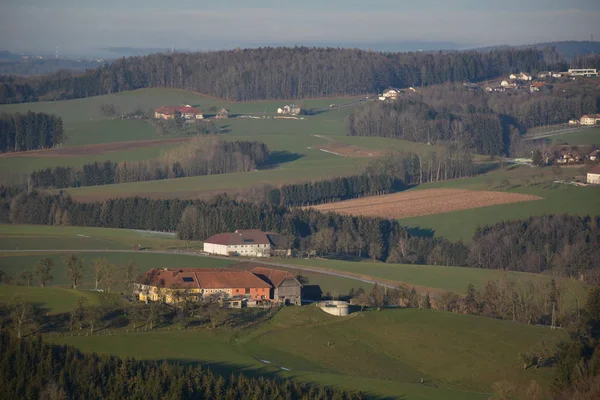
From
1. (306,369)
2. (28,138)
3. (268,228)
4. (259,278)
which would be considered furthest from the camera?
(28,138)

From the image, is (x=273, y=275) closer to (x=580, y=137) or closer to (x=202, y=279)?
(x=202, y=279)

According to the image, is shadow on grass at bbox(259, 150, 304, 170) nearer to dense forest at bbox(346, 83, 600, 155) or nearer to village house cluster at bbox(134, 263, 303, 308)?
dense forest at bbox(346, 83, 600, 155)

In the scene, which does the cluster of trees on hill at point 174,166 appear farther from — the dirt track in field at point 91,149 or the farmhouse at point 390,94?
the farmhouse at point 390,94

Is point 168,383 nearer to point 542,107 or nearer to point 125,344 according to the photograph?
point 125,344

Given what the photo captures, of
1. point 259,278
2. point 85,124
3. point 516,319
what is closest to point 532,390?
point 516,319

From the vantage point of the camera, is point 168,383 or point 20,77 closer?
point 168,383

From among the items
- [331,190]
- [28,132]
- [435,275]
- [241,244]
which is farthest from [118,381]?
[28,132]

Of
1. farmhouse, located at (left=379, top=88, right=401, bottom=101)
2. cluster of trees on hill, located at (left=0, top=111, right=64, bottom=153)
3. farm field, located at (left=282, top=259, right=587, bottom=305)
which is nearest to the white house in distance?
farmhouse, located at (left=379, top=88, right=401, bottom=101)

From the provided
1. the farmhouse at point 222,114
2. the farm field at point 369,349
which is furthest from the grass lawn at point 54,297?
the farmhouse at point 222,114
